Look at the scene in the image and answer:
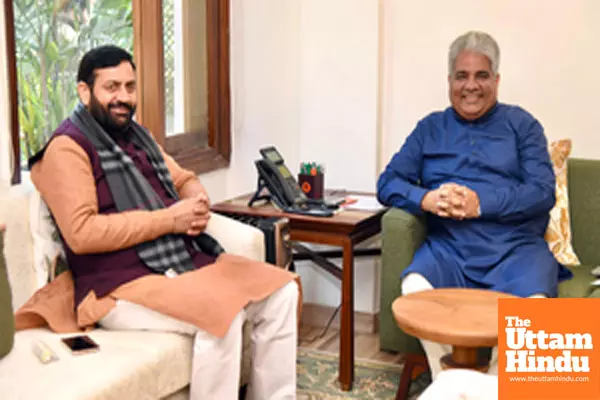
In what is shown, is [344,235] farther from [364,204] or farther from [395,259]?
[364,204]

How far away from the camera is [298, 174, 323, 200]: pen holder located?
3.36 metres

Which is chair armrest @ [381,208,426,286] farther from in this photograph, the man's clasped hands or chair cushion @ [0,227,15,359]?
chair cushion @ [0,227,15,359]

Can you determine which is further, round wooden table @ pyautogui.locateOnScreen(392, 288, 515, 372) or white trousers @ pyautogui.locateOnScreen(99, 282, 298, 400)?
white trousers @ pyautogui.locateOnScreen(99, 282, 298, 400)

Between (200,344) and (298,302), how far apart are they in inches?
19.1

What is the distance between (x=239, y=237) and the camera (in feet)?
9.20

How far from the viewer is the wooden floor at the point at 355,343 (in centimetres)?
338

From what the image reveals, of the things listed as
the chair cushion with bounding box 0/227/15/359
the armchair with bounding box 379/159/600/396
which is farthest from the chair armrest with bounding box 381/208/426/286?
the chair cushion with bounding box 0/227/15/359


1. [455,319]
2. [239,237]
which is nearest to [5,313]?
[239,237]

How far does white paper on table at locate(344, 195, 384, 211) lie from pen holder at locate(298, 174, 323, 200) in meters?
0.14

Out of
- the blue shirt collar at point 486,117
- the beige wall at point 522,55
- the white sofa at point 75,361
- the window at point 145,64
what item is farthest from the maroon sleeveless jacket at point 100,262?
the beige wall at point 522,55

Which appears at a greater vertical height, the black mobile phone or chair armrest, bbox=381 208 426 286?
chair armrest, bbox=381 208 426 286

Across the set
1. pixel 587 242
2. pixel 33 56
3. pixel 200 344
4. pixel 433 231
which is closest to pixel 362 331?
pixel 433 231

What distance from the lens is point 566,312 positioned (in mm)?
1825

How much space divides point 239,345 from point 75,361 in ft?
1.66
